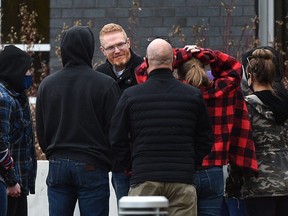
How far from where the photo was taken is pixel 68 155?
26.9 ft

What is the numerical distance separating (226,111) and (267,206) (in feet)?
2.65

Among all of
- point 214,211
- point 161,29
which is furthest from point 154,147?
point 161,29

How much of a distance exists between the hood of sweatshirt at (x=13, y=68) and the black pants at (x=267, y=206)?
1923 millimetres

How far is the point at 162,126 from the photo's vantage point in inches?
292

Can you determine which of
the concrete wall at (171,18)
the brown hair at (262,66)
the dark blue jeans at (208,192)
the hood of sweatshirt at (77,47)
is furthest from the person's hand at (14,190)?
the concrete wall at (171,18)

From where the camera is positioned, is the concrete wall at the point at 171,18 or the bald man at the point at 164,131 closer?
the bald man at the point at 164,131

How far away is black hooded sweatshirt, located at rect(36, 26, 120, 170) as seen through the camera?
818 cm

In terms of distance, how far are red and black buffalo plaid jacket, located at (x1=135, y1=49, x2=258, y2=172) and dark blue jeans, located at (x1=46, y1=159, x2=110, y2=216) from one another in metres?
0.76

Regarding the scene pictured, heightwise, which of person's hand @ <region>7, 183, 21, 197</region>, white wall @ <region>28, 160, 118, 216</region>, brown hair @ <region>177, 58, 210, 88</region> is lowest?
white wall @ <region>28, 160, 118, 216</region>

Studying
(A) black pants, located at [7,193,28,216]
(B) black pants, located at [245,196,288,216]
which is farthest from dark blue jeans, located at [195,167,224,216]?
(A) black pants, located at [7,193,28,216]

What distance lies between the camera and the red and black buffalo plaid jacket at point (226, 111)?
7969 mm

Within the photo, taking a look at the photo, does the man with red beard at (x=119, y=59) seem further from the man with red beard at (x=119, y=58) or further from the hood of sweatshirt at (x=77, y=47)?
the hood of sweatshirt at (x=77, y=47)

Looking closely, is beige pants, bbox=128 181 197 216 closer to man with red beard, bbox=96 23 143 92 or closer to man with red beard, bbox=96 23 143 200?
man with red beard, bbox=96 23 143 200

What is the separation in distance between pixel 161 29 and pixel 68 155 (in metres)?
5.29
